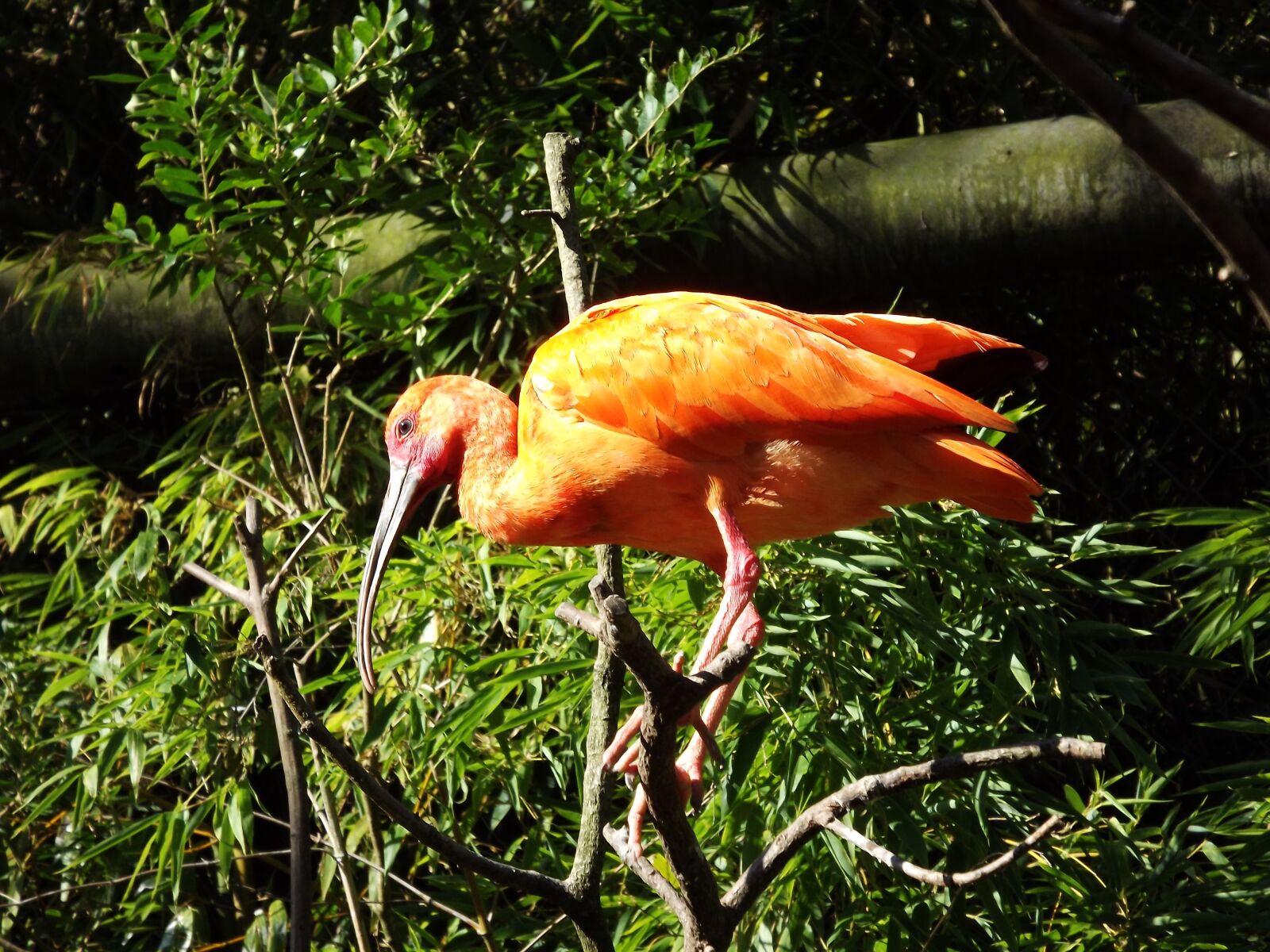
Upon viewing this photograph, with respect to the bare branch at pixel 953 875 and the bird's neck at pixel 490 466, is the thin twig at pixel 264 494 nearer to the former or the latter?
the bird's neck at pixel 490 466

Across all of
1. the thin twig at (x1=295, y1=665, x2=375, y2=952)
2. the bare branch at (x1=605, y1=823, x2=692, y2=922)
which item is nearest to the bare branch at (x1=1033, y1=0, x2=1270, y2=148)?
the bare branch at (x1=605, y1=823, x2=692, y2=922)

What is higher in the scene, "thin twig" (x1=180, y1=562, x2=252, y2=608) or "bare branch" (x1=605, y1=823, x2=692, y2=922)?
"thin twig" (x1=180, y1=562, x2=252, y2=608)

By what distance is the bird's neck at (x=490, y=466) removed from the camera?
6.53 feet

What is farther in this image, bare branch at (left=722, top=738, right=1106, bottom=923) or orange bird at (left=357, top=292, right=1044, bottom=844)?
orange bird at (left=357, top=292, right=1044, bottom=844)

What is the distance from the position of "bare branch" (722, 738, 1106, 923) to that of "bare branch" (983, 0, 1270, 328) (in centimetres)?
83

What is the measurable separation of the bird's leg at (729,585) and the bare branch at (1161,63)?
1285 mm

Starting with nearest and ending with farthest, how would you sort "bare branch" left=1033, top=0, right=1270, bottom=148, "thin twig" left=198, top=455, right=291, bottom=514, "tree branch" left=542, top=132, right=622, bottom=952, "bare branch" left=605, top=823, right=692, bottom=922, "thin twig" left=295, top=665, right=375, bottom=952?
"bare branch" left=1033, top=0, right=1270, bottom=148, "bare branch" left=605, top=823, right=692, bottom=922, "tree branch" left=542, top=132, right=622, bottom=952, "thin twig" left=295, top=665, right=375, bottom=952, "thin twig" left=198, top=455, right=291, bottom=514

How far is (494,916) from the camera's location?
8.46ft

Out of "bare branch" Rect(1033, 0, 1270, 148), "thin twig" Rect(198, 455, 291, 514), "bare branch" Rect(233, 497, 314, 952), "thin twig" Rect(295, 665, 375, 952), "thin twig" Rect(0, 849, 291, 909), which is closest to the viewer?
"bare branch" Rect(1033, 0, 1270, 148)

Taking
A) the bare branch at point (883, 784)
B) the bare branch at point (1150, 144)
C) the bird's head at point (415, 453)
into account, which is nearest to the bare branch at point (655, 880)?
the bare branch at point (883, 784)

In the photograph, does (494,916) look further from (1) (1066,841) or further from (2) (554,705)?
(1) (1066,841)

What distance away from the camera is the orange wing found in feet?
6.09

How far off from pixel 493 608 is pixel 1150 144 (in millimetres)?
1965

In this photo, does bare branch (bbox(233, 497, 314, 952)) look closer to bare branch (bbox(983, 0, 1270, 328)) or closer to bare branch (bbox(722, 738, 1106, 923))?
bare branch (bbox(722, 738, 1106, 923))
